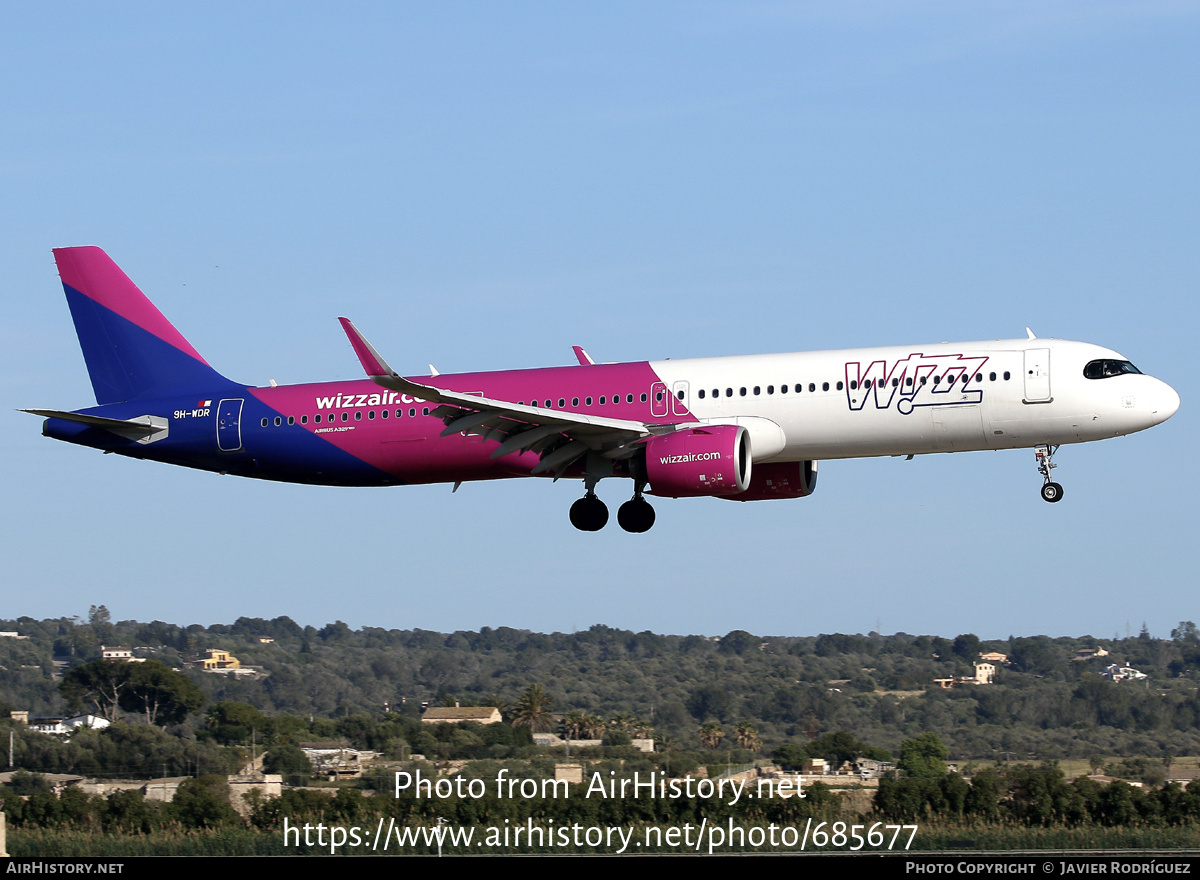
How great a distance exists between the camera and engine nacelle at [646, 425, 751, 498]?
35531 mm

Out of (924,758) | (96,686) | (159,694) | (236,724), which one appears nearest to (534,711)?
(236,724)

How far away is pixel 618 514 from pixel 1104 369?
495 inches

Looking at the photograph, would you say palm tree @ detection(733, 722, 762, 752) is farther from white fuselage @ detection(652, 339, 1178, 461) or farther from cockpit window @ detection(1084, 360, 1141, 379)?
cockpit window @ detection(1084, 360, 1141, 379)

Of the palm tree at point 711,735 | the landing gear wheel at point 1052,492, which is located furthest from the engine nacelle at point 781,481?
the palm tree at point 711,735

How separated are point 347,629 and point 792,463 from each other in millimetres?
100144

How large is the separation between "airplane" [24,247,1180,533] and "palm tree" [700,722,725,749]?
12554 millimetres

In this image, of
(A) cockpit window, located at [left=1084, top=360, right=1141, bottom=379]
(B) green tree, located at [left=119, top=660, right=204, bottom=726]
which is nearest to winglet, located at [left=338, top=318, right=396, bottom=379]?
(A) cockpit window, located at [left=1084, top=360, right=1141, bottom=379]

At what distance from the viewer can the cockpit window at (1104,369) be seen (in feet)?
116

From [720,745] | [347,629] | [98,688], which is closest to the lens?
[720,745]

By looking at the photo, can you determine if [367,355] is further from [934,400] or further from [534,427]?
[934,400]

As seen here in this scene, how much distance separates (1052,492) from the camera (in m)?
37.2
